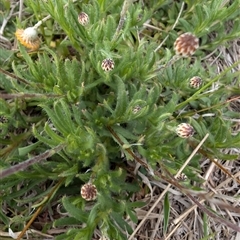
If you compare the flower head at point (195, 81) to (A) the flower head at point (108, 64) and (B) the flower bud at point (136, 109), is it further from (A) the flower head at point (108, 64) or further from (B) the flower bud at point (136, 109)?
(A) the flower head at point (108, 64)

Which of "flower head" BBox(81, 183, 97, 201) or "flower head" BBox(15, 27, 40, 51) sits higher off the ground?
"flower head" BBox(15, 27, 40, 51)

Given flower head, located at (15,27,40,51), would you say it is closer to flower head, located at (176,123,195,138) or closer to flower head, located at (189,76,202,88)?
flower head, located at (189,76,202,88)

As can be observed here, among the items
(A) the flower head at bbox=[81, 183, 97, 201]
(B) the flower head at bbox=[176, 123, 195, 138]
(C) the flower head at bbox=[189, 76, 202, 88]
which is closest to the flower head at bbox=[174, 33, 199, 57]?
(B) the flower head at bbox=[176, 123, 195, 138]

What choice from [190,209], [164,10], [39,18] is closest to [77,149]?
[190,209]

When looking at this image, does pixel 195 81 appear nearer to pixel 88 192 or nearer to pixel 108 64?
pixel 108 64

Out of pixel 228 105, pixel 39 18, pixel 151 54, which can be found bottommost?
pixel 228 105

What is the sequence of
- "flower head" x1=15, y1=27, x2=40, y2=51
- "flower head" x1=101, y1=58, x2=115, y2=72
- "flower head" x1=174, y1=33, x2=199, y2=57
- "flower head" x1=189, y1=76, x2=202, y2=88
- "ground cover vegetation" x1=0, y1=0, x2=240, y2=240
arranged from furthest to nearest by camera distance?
"flower head" x1=15, y1=27, x2=40, y2=51
"flower head" x1=189, y1=76, x2=202, y2=88
"ground cover vegetation" x1=0, y1=0, x2=240, y2=240
"flower head" x1=101, y1=58, x2=115, y2=72
"flower head" x1=174, y1=33, x2=199, y2=57

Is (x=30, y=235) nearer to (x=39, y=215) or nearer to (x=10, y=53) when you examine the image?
(x=39, y=215)
